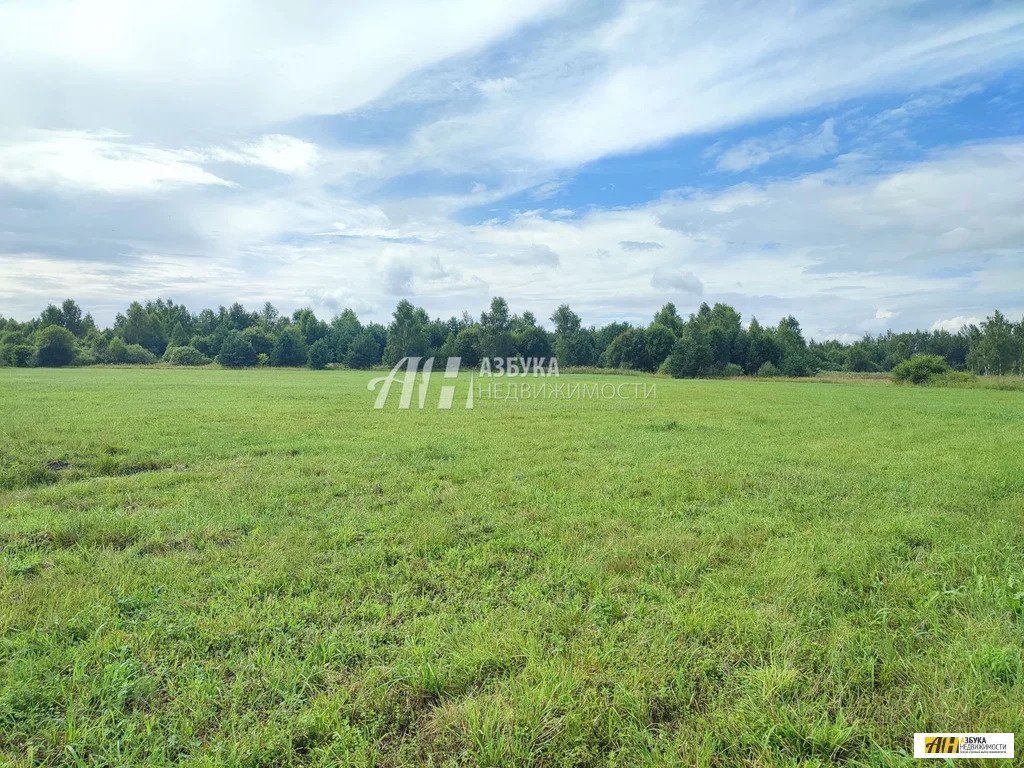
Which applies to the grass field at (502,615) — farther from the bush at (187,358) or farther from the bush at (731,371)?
the bush at (187,358)

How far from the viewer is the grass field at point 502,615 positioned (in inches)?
110

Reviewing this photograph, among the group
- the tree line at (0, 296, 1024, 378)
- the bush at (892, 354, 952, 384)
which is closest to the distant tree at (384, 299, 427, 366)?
the tree line at (0, 296, 1024, 378)

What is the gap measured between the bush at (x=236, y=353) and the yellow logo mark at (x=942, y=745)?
334 feet

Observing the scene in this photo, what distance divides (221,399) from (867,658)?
25731mm

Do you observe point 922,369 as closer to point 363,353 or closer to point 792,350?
point 792,350

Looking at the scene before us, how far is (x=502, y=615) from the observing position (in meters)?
3.98

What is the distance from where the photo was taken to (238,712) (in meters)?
2.94

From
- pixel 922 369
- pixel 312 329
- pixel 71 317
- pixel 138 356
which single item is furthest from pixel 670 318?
pixel 71 317

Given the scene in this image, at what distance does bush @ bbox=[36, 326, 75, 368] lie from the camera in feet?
253

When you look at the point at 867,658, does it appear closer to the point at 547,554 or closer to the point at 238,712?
A: the point at 547,554

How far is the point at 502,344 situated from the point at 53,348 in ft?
233

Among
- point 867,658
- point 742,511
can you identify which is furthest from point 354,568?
point 742,511

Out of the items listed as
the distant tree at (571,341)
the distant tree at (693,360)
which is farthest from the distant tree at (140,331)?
the distant tree at (693,360)

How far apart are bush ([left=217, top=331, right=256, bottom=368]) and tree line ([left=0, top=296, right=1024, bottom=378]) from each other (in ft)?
0.60
